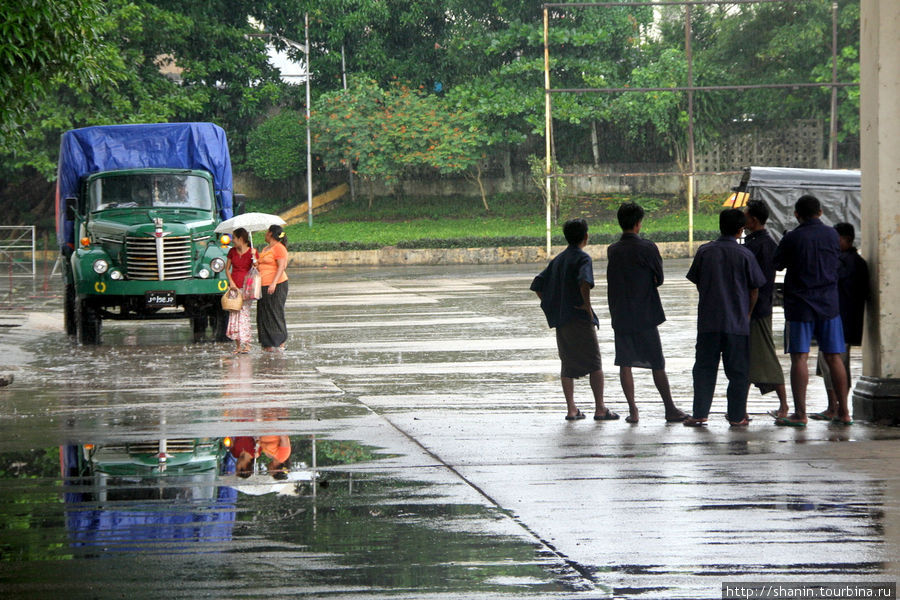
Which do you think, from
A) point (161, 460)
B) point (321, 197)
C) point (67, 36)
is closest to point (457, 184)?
point (321, 197)

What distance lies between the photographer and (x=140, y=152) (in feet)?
62.5

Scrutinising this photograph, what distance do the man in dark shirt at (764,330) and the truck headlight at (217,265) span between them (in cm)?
951

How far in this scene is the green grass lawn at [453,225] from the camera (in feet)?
121

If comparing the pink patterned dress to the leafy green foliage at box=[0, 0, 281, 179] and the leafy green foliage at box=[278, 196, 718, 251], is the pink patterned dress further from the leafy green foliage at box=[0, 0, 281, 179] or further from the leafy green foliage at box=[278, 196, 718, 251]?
the leafy green foliage at box=[278, 196, 718, 251]

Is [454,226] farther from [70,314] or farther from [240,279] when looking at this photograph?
[240,279]

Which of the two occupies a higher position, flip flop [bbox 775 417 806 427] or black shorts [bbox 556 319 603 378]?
black shorts [bbox 556 319 603 378]

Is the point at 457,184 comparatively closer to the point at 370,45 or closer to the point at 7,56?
the point at 370,45

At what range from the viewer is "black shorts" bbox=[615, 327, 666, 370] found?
9.48 metres

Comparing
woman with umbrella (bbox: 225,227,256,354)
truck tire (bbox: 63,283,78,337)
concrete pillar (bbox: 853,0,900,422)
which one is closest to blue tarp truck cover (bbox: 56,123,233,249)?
truck tire (bbox: 63,283,78,337)

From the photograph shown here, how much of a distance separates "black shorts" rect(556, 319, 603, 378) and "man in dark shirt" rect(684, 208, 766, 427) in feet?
2.84

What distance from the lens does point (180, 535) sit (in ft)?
20.2

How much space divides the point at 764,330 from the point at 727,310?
0.50 metres

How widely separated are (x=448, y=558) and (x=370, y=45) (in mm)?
41134

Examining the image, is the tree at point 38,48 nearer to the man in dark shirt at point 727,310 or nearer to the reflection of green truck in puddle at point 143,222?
the reflection of green truck in puddle at point 143,222
